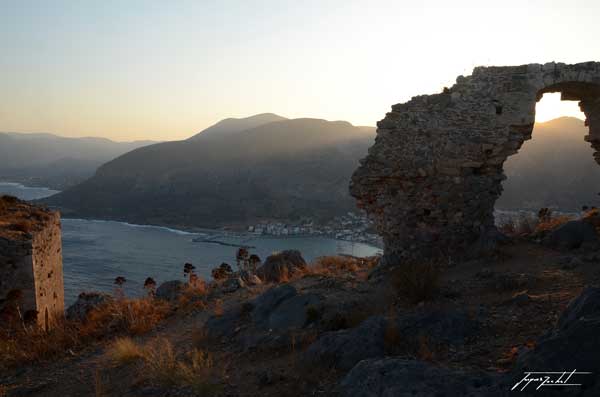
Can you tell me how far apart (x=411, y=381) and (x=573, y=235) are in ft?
20.4

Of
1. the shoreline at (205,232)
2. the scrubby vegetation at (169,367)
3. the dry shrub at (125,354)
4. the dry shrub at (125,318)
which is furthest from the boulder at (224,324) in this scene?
the shoreline at (205,232)

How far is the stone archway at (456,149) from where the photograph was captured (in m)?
7.37

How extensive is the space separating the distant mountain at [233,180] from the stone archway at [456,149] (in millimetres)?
42013

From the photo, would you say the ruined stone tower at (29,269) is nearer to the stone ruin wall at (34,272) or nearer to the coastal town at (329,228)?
the stone ruin wall at (34,272)

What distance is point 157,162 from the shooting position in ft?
252

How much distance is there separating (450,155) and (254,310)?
435 centimetres

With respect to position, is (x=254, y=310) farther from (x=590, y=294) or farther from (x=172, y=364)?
(x=590, y=294)

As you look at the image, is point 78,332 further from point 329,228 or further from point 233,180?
point 233,180

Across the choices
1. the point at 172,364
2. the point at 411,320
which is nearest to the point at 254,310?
the point at 172,364

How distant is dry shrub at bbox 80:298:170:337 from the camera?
7293mm

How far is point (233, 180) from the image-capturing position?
208ft

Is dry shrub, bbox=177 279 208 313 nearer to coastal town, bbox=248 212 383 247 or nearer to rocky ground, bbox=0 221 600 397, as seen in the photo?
rocky ground, bbox=0 221 600 397

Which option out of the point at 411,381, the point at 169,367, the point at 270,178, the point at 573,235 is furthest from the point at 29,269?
the point at 270,178

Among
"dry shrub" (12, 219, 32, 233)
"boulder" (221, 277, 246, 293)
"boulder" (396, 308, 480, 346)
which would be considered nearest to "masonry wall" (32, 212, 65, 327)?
"dry shrub" (12, 219, 32, 233)
